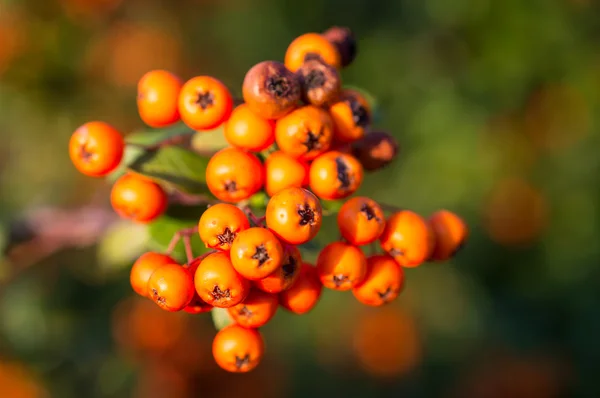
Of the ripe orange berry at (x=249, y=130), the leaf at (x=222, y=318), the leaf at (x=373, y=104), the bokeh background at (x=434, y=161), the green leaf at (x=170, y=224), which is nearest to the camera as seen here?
the ripe orange berry at (x=249, y=130)

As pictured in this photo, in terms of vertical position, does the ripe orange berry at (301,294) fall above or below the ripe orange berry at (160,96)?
below

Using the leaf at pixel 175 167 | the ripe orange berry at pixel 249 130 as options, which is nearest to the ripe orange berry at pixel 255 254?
the ripe orange berry at pixel 249 130

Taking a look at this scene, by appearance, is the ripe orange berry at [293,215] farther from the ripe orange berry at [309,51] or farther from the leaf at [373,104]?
the leaf at [373,104]

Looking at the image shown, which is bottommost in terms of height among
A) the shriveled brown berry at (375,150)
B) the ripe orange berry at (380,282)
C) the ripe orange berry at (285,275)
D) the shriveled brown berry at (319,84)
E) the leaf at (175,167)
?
the ripe orange berry at (380,282)

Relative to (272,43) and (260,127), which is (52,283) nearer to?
(260,127)

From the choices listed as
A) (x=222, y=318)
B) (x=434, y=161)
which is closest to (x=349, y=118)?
(x=222, y=318)

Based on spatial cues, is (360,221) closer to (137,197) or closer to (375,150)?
(375,150)
